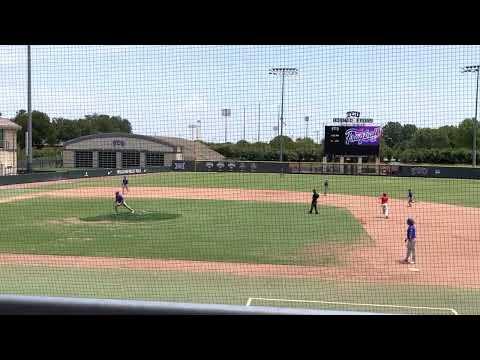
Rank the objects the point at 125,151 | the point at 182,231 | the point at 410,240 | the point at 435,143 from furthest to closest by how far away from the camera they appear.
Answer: the point at 435,143 → the point at 125,151 → the point at 182,231 → the point at 410,240

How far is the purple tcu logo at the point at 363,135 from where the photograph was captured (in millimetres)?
40062

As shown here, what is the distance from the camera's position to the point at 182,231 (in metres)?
17.0

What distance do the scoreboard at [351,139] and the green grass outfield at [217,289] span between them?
98.2 feet

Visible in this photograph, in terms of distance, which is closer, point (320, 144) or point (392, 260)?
point (392, 260)

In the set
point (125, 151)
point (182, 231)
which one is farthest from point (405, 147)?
point (182, 231)

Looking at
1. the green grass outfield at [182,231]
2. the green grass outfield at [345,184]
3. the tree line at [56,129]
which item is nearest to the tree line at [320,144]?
the tree line at [56,129]

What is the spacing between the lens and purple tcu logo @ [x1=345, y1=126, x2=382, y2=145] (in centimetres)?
4006

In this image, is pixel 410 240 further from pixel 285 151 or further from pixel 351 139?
pixel 285 151

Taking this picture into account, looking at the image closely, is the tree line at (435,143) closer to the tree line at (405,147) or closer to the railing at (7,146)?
the tree line at (405,147)

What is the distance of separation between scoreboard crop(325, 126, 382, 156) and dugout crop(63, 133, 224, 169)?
10171mm

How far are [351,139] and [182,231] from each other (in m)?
25.8
